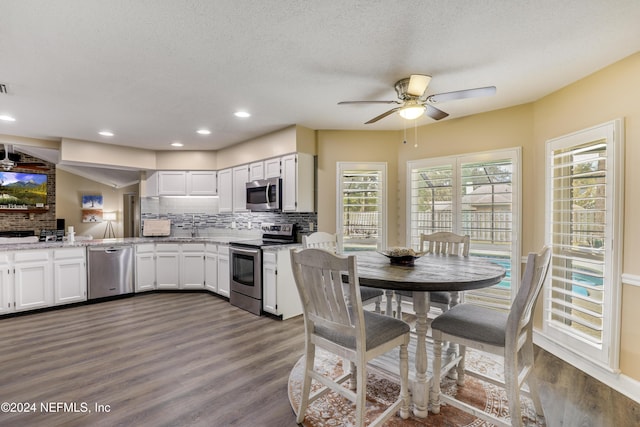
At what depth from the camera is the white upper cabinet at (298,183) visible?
4113mm

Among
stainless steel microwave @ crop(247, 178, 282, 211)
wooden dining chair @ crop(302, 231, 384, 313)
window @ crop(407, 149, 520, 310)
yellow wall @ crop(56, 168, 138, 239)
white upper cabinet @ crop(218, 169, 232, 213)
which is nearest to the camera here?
wooden dining chair @ crop(302, 231, 384, 313)

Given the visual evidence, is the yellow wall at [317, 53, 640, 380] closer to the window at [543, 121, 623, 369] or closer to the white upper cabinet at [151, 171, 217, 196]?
the window at [543, 121, 623, 369]

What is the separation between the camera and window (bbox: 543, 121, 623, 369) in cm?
239

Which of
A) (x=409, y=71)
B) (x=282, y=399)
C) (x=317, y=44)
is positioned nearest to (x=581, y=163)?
(x=409, y=71)

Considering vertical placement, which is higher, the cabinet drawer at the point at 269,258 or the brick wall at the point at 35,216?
the brick wall at the point at 35,216

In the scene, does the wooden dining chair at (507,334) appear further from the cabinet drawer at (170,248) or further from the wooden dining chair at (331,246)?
the cabinet drawer at (170,248)

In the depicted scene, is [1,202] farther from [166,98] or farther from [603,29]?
[603,29]

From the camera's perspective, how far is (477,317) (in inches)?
78.0

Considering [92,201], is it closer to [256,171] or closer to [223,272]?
[223,272]

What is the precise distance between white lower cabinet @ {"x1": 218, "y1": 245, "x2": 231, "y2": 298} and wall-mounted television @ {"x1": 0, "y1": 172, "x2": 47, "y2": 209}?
21.3 feet

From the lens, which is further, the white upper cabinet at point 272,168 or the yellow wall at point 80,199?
A: the yellow wall at point 80,199

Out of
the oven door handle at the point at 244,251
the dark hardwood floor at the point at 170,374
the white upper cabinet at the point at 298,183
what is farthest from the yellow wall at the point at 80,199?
the white upper cabinet at the point at 298,183

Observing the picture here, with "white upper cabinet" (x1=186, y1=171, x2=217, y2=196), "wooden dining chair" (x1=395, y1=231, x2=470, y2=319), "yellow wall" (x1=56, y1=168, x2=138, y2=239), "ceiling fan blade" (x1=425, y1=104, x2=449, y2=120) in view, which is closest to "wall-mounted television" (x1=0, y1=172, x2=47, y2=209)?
"yellow wall" (x1=56, y1=168, x2=138, y2=239)

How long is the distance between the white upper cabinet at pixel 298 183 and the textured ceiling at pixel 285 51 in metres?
0.82
